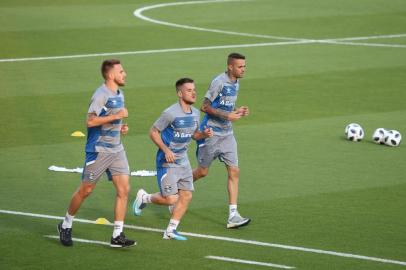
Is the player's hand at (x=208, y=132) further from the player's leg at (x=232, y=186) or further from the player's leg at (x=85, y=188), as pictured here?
the player's leg at (x=85, y=188)

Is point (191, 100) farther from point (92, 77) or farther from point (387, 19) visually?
point (387, 19)

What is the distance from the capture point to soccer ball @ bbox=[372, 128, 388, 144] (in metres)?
20.7

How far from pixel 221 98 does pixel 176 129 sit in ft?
4.69

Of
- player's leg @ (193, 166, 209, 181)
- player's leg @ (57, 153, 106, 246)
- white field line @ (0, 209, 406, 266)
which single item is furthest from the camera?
player's leg @ (193, 166, 209, 181)

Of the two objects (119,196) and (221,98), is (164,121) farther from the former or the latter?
(221,98)

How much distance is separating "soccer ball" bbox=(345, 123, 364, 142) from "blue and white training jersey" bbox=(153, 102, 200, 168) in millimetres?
6770

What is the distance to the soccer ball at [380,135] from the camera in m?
20.7

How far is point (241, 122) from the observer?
22.7 m

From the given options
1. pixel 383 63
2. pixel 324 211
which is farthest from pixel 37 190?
pixel 383 63

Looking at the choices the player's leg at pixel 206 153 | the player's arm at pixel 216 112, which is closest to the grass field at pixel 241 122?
the player's leg at pixel 206 153

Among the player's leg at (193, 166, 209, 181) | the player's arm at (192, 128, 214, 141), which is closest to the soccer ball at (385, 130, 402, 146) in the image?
the player's leg at (193, 166, 209, 181)

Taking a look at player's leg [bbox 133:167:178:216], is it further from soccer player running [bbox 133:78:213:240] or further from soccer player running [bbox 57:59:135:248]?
soccer player running [bbox 57:59:135:248]

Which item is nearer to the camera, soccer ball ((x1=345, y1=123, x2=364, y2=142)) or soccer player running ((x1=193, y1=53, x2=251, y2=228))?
soccer player running ((x1=193, y1=53, x2=251, y2=228))

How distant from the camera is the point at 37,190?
1722 cm
